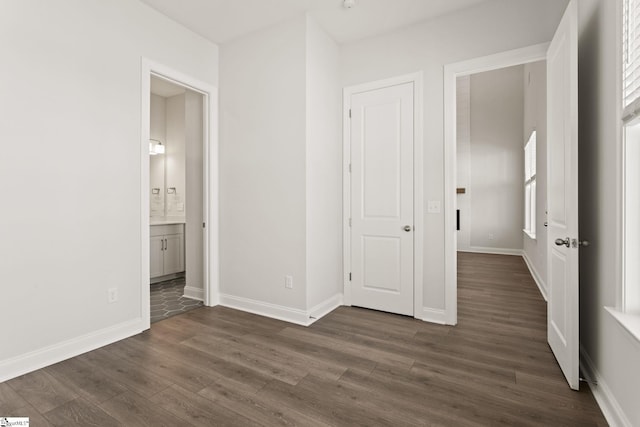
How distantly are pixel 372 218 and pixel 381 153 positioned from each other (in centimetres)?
68

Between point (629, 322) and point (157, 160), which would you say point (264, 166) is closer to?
point (629, 322)

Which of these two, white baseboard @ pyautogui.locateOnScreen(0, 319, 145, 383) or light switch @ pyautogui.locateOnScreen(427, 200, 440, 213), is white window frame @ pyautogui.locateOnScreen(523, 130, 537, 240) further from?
white baseboard @ pyautogui.locateOnScreen(0, 319, 145, 383)

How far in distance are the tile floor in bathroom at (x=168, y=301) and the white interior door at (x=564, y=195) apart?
325 centimetres

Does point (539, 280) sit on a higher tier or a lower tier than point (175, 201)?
lower

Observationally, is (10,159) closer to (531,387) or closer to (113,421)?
(113,421)

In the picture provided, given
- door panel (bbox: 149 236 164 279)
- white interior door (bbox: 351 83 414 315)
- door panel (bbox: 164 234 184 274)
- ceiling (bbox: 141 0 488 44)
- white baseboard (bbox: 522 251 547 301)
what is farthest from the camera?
door panel (bbox: 164 234 184 274)

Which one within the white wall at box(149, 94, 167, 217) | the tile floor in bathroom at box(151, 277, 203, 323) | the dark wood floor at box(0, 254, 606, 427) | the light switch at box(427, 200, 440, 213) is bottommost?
the dark wood floor at box(0, 254, 606, 427)

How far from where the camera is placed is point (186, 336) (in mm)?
2736

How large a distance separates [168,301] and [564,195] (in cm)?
382

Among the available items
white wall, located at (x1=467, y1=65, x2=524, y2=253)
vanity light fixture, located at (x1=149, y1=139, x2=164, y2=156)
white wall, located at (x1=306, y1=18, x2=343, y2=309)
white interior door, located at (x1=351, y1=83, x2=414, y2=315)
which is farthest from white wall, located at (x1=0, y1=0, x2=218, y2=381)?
white wall, located at (x1=467, y1=65, x2=524, y2=253)

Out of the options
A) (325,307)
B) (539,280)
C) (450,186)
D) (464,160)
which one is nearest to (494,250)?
(464,160)

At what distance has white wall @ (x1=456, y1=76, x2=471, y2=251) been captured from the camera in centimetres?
767

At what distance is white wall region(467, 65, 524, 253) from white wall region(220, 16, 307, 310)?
5.90 meters

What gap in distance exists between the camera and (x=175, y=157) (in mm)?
5227
